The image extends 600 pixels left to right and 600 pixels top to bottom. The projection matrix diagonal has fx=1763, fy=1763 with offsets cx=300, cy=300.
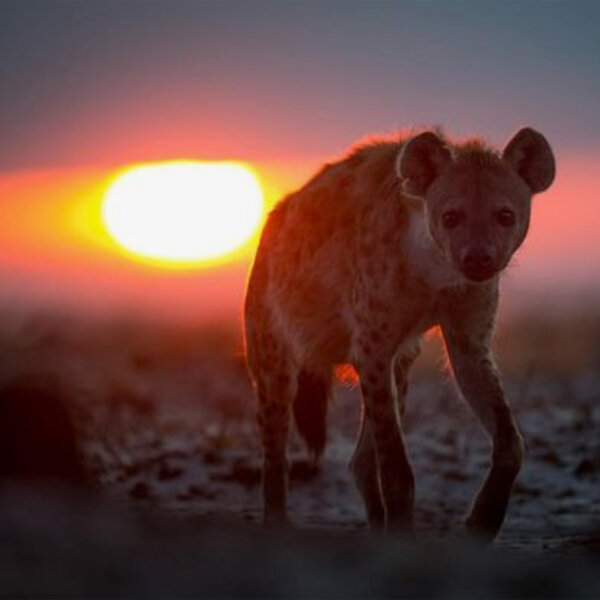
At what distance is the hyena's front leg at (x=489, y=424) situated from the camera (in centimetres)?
598

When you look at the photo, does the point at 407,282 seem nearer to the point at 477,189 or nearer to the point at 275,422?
the point at 477,189

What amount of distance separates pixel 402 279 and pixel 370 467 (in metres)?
1.00

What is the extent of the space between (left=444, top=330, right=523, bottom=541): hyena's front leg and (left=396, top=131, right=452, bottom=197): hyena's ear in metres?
0.57

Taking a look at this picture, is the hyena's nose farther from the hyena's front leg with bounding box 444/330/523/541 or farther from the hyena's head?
the hyena's front leg with bounding box 444/330/523/541

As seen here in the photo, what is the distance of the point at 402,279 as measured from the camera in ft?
20.4

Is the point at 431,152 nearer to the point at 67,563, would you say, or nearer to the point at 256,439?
the point at 67,563

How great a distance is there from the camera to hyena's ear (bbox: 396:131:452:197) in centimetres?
616

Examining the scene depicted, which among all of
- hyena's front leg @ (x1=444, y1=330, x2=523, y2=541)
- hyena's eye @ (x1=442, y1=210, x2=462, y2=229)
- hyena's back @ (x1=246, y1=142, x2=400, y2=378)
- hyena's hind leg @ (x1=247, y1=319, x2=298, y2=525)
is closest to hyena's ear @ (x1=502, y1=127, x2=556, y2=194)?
hyena's eye @ (x1=442, y1=210, x2=462, y2=229)

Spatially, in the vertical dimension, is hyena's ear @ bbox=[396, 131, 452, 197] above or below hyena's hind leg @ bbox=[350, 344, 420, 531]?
above

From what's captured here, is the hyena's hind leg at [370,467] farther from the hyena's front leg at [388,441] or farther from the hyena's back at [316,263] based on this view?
the hyena's front leg at [388,441]

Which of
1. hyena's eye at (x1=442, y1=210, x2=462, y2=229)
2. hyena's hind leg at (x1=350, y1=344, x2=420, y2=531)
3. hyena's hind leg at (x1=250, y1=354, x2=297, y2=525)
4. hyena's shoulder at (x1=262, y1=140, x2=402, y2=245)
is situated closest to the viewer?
hyena's eye at (x1=442, y1=210, x2=462, y2=229)

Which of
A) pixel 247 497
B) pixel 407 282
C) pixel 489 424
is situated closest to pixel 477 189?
pixel 407 282

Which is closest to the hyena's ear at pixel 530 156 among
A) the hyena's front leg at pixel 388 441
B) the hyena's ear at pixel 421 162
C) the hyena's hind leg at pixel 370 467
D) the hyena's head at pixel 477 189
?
the hyena's head at pixel 477 189

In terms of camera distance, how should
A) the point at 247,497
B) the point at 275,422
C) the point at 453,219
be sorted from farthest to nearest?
the point at 247,497
the point at 275,422
the point at 453,219
